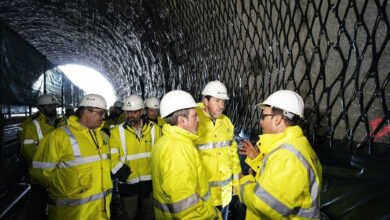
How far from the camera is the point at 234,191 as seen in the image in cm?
256

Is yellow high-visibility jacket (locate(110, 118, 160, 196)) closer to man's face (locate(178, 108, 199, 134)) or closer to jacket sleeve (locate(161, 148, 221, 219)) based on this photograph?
man's face (locate(178, 108, 199, 134))

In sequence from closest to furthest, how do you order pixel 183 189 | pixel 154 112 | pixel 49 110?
pixel 183 189 < pixel 49 110 < pixel 154 112

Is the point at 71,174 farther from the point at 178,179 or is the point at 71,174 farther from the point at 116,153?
the point at 178,179

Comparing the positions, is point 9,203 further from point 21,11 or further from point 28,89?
point 21,11

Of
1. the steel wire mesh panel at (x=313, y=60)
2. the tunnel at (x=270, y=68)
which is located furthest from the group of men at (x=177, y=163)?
the steel wire mesh panel at (x=313, y=60)

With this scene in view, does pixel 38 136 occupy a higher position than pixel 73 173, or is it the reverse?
pixel 38 136

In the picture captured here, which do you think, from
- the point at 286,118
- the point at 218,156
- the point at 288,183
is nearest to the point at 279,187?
the point at 288,183

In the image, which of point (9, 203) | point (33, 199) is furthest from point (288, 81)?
point (9, 203)

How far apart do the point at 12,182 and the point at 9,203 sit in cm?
65

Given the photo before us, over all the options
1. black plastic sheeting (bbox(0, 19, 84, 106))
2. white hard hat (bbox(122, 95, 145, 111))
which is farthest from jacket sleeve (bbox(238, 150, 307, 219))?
black plastic sheeting (bbox(0, 19, 84, 106))

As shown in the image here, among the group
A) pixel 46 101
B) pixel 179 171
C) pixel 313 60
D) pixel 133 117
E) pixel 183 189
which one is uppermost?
pixel 313 60

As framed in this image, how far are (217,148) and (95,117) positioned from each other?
1.41 meters

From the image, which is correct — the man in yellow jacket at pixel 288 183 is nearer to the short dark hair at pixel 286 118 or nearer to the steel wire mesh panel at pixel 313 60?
the short dark hair at pixel 286 118

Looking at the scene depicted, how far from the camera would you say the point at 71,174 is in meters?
1.99
